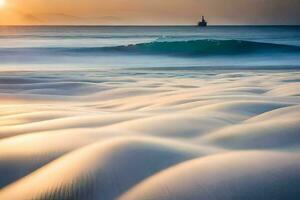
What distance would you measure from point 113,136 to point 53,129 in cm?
30

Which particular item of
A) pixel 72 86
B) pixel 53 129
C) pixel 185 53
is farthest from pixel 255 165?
pixel 185 53

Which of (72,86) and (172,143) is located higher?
(172,143)

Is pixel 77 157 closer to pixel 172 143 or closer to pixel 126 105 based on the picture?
pixel 172 143

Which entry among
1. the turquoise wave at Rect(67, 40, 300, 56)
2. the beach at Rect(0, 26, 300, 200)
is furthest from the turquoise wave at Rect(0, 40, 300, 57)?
the beach at Rect(0, 26, 300, 200)

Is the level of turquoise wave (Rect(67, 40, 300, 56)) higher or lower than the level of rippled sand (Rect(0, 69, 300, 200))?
lower

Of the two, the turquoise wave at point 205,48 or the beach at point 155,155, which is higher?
the beach at point 155,155

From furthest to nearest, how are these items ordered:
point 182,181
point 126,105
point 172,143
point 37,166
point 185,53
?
1. point 185,53
2. point 126,105
3. point 172,143
4. point 37,166
5. point 182,181

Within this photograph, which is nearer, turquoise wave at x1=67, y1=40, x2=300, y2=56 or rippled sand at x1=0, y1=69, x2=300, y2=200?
rippled sand at x1=0, y1=69, x2=300, y2=200

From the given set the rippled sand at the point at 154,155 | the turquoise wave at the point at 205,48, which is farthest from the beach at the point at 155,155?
the turquoise wave at the point at 205,48

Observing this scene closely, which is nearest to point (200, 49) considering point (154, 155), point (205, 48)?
point (205, 48)

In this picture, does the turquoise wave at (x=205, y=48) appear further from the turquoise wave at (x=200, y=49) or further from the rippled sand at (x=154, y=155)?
the rippled sand at (x=154, y=155)

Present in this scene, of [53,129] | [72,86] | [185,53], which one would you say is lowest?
[185,53]

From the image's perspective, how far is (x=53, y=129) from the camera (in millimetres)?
1727

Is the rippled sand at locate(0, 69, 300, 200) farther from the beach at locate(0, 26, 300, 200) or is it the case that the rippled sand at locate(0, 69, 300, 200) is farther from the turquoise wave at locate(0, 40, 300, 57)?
the turquoise wave at locate(0, 40, 300, 57)
